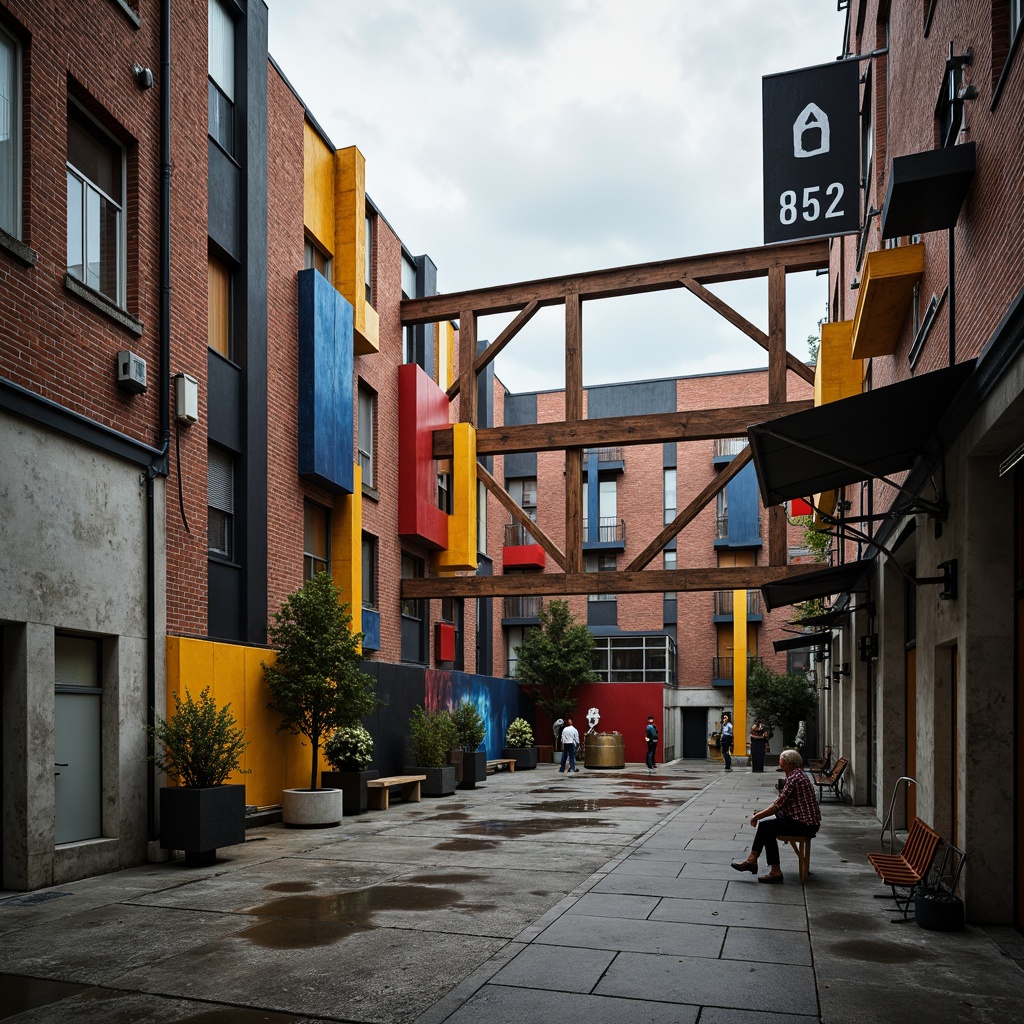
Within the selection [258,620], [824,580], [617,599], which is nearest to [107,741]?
[258,620]

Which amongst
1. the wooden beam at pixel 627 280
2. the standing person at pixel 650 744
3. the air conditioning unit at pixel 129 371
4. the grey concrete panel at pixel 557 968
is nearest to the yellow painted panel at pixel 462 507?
the wooden beam at pixel 627 280

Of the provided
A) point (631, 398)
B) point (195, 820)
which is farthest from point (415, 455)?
point (631, 398)

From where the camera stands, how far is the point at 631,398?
4772cm

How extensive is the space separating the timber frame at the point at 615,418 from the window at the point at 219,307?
8.46m

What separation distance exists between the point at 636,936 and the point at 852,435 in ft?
14.9

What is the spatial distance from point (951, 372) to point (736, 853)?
22.9 ft

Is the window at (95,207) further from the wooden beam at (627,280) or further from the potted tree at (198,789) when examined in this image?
the wooden beam at (627,280)

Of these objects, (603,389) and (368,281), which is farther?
(603,389)

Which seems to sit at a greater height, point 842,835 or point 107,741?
point 107,741

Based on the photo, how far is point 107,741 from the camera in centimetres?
1168

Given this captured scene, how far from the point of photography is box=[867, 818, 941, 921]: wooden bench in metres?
8.47

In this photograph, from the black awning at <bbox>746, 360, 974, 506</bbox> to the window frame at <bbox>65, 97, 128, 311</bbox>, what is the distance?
7708 mm

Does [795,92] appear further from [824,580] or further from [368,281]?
[368,281]

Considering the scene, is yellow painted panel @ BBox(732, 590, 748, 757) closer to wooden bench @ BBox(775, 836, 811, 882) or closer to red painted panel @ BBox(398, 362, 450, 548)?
red painted panel @ BBox(398, 362, 450, 548)
